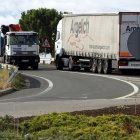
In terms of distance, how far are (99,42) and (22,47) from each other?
8599 millimetres

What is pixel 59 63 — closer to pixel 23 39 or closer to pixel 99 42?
pixel 23 39

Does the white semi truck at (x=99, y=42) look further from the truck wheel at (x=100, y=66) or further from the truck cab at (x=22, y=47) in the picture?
the truck cab at (x=22, y=47)

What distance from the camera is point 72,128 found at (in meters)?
9.84

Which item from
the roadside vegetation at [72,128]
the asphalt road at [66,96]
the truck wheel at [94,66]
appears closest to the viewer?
the roadside vegetation at [72,128]

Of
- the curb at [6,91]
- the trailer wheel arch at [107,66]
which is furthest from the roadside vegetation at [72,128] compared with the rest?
the trailer wheel arch at [107,66]

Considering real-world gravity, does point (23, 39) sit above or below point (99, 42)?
above

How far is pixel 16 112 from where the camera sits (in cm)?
1591

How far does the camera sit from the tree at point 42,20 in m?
93.5

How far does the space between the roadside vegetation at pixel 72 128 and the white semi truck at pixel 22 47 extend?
33.5 metres

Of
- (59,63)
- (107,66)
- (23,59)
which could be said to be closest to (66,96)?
(107,66)

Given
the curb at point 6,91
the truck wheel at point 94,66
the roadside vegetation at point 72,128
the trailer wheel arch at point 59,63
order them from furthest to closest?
the trailer wheel arch at point 59,63
the truck wheel at point 94,66
the curb at point 6,91
the roadside vegetation at point 72,128

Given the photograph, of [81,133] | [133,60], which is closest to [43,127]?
[81,133]

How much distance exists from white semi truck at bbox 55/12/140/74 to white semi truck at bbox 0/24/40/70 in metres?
1.74

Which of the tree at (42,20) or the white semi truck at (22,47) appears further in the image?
the tree at (42,20)
